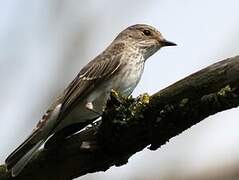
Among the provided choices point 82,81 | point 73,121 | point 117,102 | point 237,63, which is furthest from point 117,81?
point 237,63

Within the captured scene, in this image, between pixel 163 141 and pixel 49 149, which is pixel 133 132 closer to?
pixel 163 141

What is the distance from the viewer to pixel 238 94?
3.16 meters

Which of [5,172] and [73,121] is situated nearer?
[5,172]

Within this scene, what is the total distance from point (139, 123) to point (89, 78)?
2.22m

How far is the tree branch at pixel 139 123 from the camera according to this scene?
319 centimetres

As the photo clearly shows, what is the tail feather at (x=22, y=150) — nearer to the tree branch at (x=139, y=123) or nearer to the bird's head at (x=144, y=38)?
the tree branch at (x=139, y=123)

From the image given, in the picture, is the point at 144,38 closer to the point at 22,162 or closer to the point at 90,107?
the point at 90,107

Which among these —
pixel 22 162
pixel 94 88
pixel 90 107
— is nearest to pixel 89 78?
pixel 94 88

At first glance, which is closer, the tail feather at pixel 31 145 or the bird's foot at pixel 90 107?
the tail feather at pixel 31 145

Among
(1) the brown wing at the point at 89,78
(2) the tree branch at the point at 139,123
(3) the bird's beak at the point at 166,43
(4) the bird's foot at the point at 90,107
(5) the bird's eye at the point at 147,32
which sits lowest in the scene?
(3) the bird's beak at the point at 166,43

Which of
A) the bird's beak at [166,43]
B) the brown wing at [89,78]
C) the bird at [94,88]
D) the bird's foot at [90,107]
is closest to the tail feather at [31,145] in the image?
the bird at [94,88]

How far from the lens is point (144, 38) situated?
22.3 ft

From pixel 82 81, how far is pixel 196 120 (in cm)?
250

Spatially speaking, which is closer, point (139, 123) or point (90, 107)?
point (139, 123)
